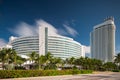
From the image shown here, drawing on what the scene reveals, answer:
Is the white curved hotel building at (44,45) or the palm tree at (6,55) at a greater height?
the white curved hotel building at (44,45)

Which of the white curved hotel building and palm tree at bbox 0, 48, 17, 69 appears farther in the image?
the white curved hotel building

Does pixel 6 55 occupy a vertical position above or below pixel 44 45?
below

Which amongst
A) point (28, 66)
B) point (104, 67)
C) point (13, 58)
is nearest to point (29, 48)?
point (104, 67)

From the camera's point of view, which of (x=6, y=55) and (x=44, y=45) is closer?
(x=6, y=55)

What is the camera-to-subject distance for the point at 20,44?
185 meters

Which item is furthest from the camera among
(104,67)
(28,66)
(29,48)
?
(29,48)

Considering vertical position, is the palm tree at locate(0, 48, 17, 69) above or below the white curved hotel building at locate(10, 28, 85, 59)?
below

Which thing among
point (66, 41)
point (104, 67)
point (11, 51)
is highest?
point (66, 41)

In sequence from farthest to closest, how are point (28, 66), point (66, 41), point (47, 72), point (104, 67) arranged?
point (66, 41) → point (104, 67) → point (28, 66) → point (47, 72)

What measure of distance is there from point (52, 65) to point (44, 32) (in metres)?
95.3

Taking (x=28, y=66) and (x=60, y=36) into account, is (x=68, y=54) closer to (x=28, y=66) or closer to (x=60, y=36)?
(x=60, y=36)

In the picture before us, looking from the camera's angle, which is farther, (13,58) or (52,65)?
(52,65)

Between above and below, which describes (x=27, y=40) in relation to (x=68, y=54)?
above

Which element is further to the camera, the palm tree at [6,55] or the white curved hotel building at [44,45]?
the white curved hotel building at [44,45]
